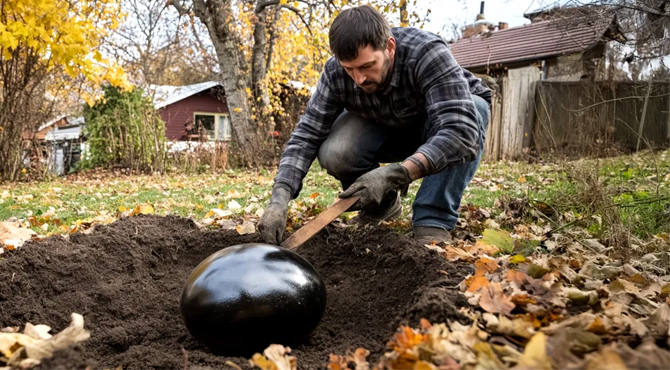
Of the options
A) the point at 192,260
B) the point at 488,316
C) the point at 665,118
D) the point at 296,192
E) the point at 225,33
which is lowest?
the point at 192,260

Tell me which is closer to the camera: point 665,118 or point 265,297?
point 265,297

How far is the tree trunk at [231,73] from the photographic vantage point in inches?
497

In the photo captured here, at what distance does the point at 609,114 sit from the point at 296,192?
10.0 m

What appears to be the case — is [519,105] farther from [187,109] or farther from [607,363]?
[187,109]

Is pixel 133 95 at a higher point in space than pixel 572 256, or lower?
higher

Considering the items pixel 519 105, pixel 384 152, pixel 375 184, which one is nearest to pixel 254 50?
pixel 519 105

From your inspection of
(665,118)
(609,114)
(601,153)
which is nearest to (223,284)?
(601,153)

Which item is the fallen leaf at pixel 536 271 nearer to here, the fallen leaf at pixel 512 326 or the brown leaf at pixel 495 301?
the brown leaf at pixel 495 301

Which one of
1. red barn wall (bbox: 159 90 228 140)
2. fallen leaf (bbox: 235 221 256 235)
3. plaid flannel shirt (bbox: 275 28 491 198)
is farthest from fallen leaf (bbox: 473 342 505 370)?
red barn wall (bbox: 159 90 228 140)

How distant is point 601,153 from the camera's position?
984 centimetres

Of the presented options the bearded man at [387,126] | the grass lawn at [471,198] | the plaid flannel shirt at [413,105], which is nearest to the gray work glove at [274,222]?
the bearded man at [387,126]

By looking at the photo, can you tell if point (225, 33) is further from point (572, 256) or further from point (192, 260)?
point (572, 256)

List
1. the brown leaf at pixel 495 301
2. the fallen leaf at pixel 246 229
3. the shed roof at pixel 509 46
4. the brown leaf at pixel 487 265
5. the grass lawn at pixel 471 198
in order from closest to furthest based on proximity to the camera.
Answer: the brown leaf at pixel 495 301 < the brown leaf at pixel 487 265 < the fallen leaf at pixel 246 229 < the grass lawn at pixel 471 198 < the shed roof at pixel 509 46

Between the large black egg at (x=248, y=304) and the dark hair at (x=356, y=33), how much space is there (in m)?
1.18
